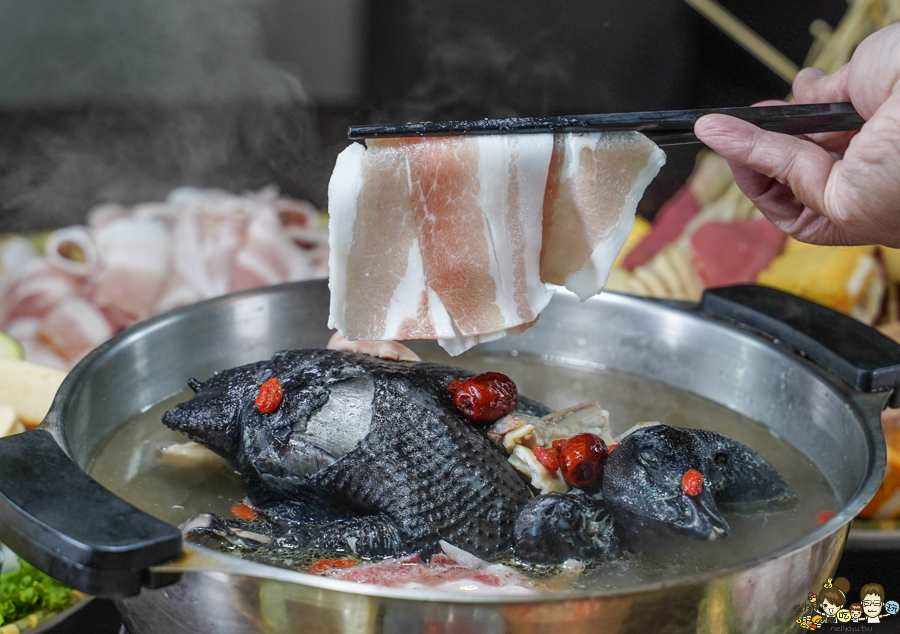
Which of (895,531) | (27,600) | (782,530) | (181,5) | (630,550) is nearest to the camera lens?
(630,550)

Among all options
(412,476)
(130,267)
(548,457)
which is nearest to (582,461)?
(548,457)

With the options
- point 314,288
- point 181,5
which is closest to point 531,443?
point 314,288

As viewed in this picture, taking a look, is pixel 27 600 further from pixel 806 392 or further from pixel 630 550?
pixel 806 392

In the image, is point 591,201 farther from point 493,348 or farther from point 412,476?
point 493,348

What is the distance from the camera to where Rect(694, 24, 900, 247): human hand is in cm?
163

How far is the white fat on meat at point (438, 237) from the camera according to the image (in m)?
1.70

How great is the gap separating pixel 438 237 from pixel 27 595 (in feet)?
4.50

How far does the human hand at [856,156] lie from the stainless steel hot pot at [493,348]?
0.41 meters

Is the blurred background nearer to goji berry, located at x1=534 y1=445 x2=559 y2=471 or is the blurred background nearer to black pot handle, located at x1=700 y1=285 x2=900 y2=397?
black pot handle, located at x1=700 y1=285 x2=900 y2=397

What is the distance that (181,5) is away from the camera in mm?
4094

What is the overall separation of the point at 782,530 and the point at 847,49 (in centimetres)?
295

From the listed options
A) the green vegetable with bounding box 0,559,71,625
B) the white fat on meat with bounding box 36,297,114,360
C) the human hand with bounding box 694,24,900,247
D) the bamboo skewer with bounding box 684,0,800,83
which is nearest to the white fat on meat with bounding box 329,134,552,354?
the human hand with bounding box 694,24,900,247

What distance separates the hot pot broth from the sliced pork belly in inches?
21.4

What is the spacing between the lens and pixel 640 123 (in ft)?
5.41
